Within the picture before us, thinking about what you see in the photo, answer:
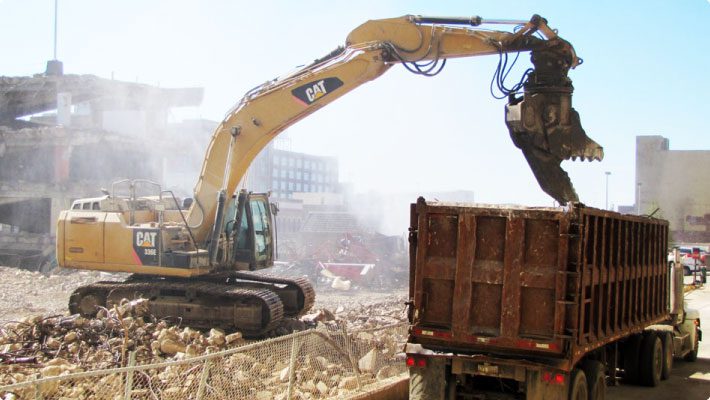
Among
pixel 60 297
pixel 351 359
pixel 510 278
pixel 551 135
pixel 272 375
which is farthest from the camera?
pixel 60 297

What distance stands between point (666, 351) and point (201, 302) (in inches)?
311

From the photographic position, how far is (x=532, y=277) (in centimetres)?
695

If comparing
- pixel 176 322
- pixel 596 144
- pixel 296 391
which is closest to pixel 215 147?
pixel 176 322

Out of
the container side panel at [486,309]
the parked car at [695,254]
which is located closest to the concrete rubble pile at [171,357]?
the container side panel at [486,309]

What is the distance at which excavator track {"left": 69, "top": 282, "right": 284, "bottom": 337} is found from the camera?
12547 millimetres

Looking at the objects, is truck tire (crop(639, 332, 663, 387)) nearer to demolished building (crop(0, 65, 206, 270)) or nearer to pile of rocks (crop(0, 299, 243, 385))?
pile of rocks (crop(0, 299, 243, 385))

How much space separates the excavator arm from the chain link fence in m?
3.47

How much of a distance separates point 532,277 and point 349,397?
111 inches

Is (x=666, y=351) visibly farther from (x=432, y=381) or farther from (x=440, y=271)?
(x=440, y=271)

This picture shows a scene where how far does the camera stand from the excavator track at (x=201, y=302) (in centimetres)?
1255

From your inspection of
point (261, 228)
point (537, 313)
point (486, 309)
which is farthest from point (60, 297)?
point (537, 313)

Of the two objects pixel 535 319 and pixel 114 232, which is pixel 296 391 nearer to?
pixel 535 319

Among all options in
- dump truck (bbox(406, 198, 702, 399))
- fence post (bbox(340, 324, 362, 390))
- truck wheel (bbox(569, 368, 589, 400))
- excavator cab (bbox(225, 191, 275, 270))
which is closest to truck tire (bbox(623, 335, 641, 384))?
dump truck (bbox(406, 198, 702, 399))

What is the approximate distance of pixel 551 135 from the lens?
978 centimetres
